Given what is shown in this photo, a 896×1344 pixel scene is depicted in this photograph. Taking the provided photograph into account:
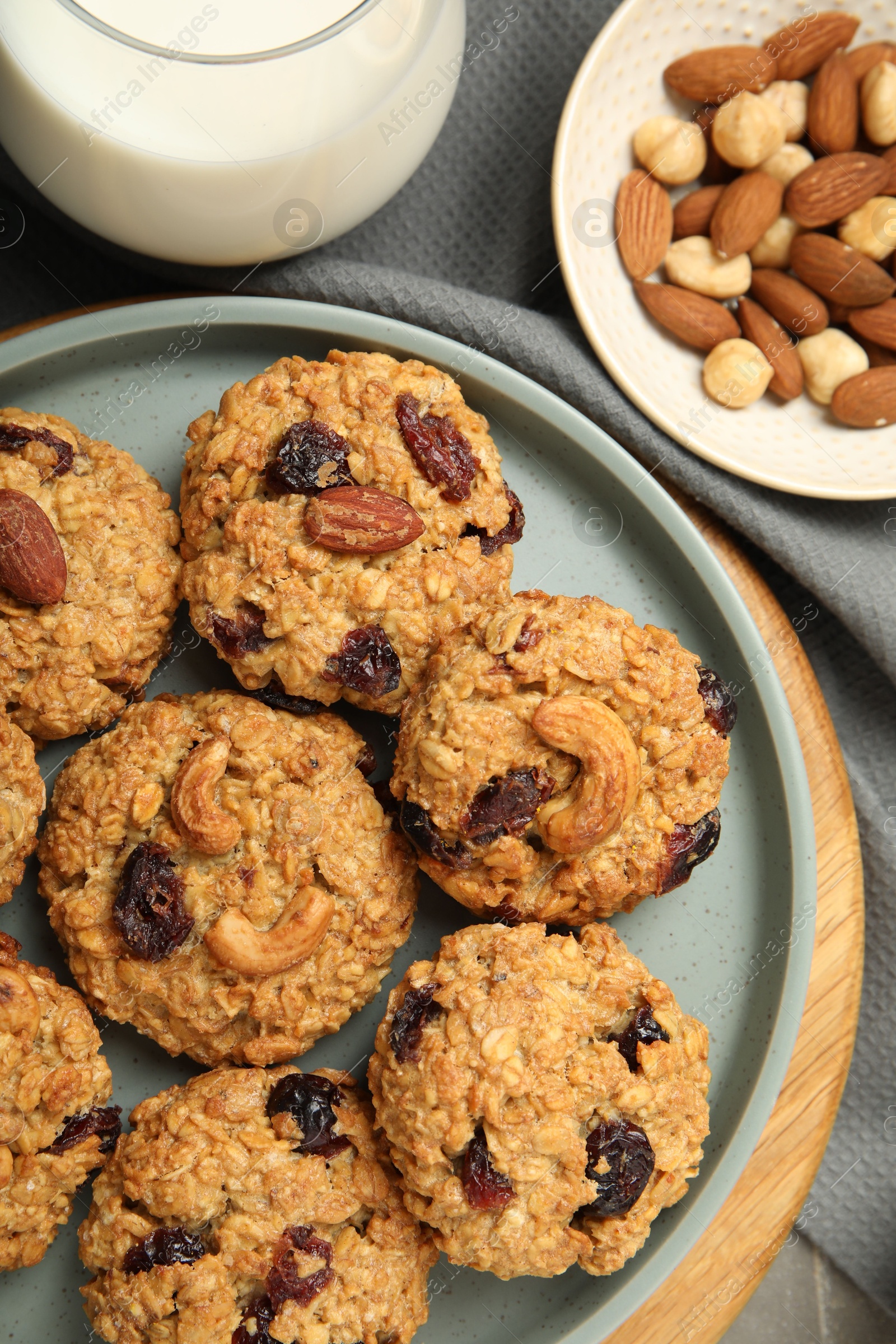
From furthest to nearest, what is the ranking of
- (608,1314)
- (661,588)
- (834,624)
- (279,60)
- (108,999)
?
1. (834,624)
2. (661,588)
3. (608,1314)
4. (108,999)
5. (279,60)

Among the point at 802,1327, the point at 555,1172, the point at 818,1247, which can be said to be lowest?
the point at 802,1327

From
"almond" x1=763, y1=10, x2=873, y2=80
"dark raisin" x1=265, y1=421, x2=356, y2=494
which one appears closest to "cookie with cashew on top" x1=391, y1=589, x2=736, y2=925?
"dark raisin" x1=265, y1=421, x2=356, y2=494

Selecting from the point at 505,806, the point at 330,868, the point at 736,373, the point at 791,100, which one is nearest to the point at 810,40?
the point at 791,100

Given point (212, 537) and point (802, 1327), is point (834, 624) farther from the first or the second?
point (802, 1327)

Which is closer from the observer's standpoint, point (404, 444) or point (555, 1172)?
point (555, 1172)

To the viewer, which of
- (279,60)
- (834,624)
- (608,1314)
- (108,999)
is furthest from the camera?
(834,624)

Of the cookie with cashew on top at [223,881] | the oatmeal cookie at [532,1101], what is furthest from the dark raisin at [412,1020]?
the cookie with cashew on top at [223,881]

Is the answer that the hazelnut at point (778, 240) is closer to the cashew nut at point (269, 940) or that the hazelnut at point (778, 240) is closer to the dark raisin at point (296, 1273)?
the cashew nut at point (269, 940)

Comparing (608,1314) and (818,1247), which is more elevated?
(608,1314)

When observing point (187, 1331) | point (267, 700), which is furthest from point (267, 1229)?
point (267, 700)
